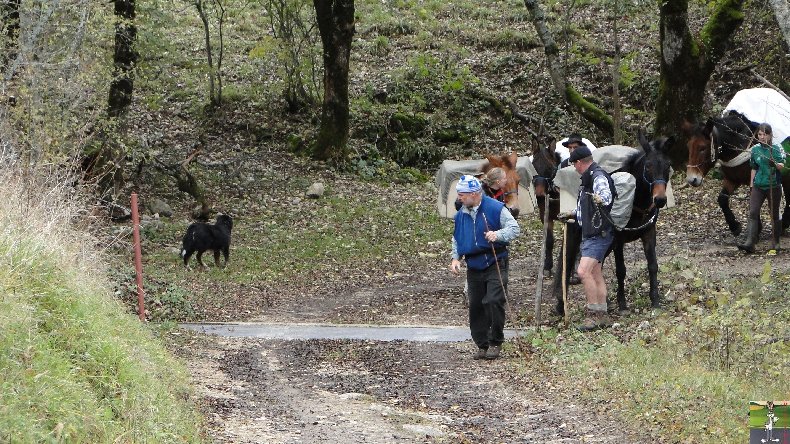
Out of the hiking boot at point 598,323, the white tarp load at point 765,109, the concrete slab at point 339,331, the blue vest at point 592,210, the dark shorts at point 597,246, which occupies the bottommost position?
the concrete slab at point 339,331

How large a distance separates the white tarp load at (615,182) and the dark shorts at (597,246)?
0.61 m

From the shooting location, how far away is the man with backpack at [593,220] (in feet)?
34.4

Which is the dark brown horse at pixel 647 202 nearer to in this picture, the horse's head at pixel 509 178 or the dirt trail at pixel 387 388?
the dirt trail at pixel 387 388

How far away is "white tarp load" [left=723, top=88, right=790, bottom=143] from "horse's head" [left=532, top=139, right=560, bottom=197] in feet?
10.4

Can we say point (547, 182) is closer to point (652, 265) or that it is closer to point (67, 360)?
point (652, 265)

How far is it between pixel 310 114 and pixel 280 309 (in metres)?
14.1

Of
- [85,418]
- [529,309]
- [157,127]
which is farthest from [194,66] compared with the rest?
[85,418]

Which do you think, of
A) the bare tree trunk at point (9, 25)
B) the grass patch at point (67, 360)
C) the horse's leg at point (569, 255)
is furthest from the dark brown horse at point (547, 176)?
the bare tree trunk at point (9, 25)

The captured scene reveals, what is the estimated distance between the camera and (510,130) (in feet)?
87.8

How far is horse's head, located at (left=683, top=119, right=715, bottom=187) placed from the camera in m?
14.6

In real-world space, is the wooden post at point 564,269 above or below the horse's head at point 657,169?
below

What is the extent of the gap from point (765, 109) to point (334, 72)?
1239 cm

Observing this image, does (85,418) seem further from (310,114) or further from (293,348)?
(310,114)

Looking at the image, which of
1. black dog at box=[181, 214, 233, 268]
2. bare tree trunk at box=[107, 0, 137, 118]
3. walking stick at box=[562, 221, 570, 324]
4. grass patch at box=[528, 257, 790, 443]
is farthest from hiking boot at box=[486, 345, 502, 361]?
bare tree trunk at box=[107, 0, 137, 118]
